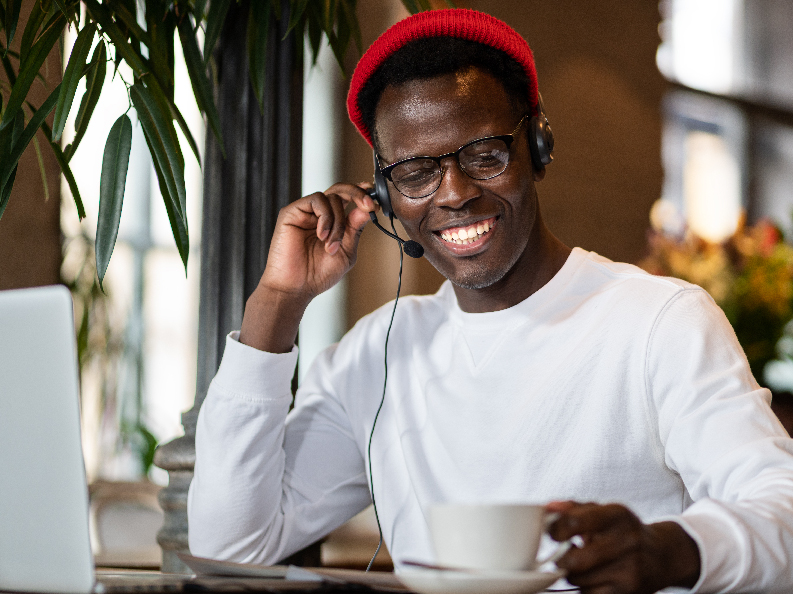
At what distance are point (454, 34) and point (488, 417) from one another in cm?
62

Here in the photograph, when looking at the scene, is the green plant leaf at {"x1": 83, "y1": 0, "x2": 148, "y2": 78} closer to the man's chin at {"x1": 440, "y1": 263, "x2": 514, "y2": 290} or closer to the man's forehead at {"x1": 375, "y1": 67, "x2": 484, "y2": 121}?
the man's forehead at {"x1": 375, "y1": 67, "x2": 484, "y2": 121}

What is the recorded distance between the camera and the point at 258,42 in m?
1.44

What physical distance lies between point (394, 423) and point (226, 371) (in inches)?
12.1

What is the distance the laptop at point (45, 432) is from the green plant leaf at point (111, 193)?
1.99 ft

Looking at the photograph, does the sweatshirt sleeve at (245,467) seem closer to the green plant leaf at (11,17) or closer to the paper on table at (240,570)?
the paper on table at (240,570)

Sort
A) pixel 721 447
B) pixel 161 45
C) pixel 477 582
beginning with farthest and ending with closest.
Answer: pixel 161 45
pixel 721 447
pixel 477 582

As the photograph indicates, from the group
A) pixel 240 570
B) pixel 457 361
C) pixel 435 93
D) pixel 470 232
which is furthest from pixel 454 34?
pixel 240 570

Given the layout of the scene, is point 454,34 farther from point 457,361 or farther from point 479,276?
point 457,361

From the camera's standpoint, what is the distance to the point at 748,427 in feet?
3.09

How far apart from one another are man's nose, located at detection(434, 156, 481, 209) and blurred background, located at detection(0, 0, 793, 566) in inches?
29.9

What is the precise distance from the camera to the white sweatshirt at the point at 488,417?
1082mm

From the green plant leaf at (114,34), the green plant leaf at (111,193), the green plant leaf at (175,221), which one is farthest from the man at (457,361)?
the green plant leaf at (114,34)

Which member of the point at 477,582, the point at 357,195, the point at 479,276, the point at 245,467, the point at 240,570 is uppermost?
the point at 357,195

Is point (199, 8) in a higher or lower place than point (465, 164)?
higher
